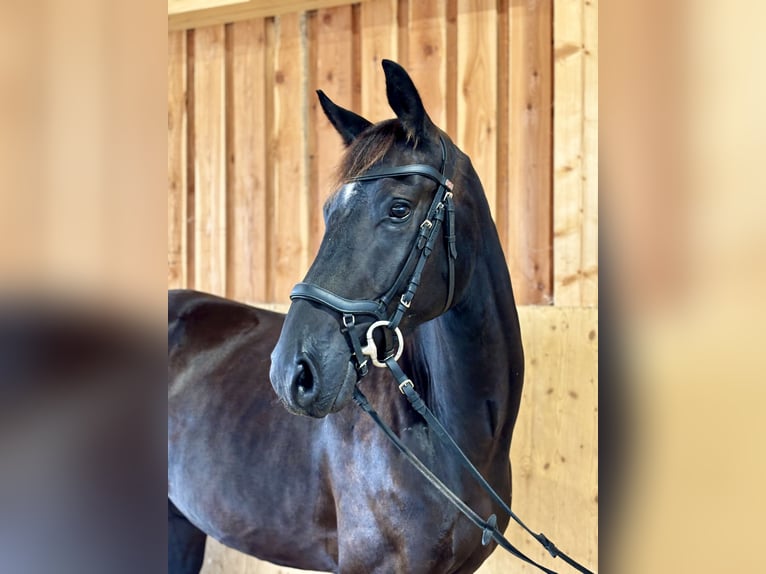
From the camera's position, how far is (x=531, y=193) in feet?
6.82

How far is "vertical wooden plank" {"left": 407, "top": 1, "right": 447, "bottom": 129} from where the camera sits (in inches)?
87.4

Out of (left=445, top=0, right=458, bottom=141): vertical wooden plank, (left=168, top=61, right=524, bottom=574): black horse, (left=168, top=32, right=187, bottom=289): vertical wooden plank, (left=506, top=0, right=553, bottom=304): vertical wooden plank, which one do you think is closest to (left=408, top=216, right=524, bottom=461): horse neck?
(left=168, top=61, right=524, bottom=574): black horse

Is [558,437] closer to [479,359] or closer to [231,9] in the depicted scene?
[479,359]

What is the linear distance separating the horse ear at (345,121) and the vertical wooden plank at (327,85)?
1015 millimetres

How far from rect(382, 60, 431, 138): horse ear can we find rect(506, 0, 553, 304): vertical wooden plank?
0.96m

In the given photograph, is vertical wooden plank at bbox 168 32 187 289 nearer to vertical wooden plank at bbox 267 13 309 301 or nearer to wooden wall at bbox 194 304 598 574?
vertical wooden plank at bbox 267 13 309 301

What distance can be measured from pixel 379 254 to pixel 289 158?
153 centimetres

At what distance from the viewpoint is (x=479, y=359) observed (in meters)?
1.30
